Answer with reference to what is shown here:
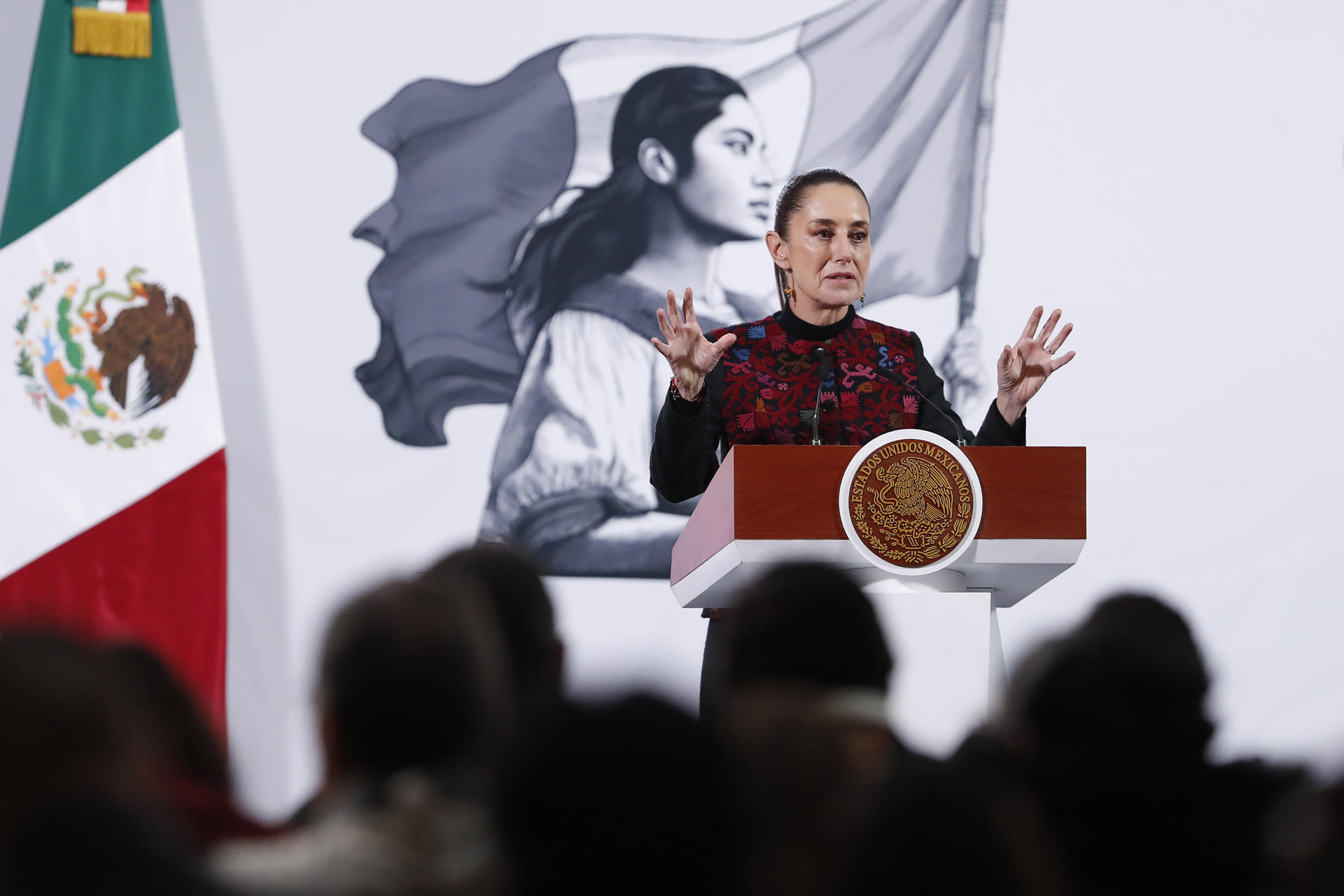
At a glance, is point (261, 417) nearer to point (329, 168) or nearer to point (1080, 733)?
point (329, 168)

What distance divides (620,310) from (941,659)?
2375mm

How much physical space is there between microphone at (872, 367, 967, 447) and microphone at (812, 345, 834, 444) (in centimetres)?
11

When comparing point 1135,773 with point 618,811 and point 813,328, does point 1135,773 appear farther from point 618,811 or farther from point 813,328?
point 813,328

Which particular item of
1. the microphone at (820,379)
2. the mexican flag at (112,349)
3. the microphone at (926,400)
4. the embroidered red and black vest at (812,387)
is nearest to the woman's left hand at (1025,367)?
the microphone at (926,400)

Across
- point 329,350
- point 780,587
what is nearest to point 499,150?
point 329,350

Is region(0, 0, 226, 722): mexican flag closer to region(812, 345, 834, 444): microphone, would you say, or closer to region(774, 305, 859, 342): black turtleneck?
region(774, 305, 859, 342): black turtleneck

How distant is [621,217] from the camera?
4332 mm

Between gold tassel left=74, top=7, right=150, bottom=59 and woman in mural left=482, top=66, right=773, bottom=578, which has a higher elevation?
gold tassel left=74, top=7, right=150, bottom=59

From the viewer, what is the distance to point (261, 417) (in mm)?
4207

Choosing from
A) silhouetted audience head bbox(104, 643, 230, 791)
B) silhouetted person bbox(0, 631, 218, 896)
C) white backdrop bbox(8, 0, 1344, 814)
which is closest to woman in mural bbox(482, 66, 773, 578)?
white backdrop bbox(8, 0, 1344, 814)

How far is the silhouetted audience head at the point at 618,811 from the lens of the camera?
87cm

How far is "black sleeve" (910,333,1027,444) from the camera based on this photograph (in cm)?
258

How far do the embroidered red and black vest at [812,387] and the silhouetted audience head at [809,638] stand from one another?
1364mm

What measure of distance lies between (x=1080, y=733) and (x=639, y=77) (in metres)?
3.53
